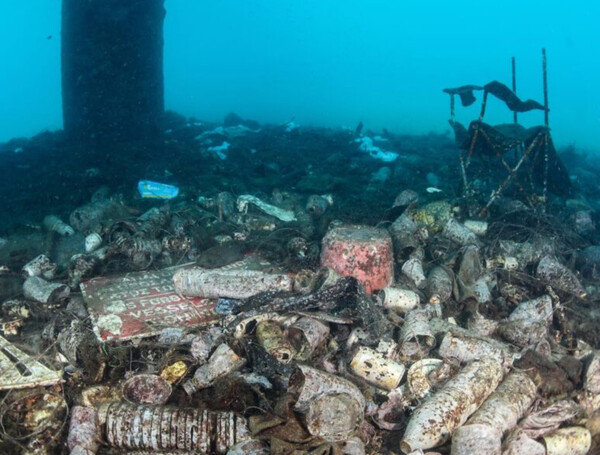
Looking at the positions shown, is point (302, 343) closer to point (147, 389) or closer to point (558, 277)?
point (147, 389)

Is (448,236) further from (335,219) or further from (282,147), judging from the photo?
(282,147)

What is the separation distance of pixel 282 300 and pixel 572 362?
2787mm

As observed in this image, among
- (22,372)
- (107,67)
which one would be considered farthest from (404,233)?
(107,67)

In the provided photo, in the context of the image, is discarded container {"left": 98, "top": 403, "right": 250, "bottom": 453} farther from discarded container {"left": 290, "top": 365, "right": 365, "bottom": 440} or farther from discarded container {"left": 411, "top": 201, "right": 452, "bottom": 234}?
discarded container {"left": 411, "top": 201, "right": 452, "bottom": 234}

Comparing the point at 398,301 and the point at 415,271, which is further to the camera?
the point at 415,271

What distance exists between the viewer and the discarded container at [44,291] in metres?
5.34

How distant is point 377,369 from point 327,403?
0.83m

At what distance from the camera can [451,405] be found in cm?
354

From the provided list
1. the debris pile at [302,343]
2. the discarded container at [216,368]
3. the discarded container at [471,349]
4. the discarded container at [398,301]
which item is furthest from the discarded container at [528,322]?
the discarded container at [216,368]

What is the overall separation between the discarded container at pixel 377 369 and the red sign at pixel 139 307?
168 centimetres

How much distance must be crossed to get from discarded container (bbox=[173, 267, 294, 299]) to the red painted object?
68 cm

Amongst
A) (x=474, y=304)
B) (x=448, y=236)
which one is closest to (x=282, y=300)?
(x=474, y=304)

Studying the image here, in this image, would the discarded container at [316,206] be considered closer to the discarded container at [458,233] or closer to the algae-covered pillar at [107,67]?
the discarded container at [458,233]

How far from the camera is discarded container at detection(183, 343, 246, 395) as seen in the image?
4008 millimetres
